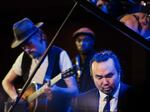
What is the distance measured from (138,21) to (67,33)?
0.39 meters

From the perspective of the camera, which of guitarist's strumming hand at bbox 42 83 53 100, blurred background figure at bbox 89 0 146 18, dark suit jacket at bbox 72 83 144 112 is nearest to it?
dark suit jacket at bbox 72 83 144 112

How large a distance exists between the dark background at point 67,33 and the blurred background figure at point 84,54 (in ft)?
0.09

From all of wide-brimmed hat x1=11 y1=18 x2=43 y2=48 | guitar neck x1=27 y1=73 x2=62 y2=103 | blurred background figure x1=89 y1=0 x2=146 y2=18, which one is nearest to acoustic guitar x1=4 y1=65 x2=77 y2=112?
guitar neck x1=27 y1=73 x2=62 y2=103

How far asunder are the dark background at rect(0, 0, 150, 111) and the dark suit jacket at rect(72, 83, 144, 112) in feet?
0.22

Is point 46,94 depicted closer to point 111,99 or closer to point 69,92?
point 69,92

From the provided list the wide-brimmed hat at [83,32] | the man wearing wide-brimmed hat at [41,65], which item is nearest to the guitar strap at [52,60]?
the man wearing wide-brimmed hat at [41,65]

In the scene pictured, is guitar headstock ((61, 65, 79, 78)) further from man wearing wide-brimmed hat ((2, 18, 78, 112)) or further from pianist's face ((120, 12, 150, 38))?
pianist's face ((120, 12, 150, 38))

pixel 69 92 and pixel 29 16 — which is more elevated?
pixel 29 16

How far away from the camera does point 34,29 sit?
2.43m

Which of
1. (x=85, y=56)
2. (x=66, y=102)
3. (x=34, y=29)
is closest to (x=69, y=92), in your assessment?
(x=66, y=102)

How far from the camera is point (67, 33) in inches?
93.2

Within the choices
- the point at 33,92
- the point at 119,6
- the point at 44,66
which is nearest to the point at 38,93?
the point at 33,92

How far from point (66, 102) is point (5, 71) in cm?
42

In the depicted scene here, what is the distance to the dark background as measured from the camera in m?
2.30
